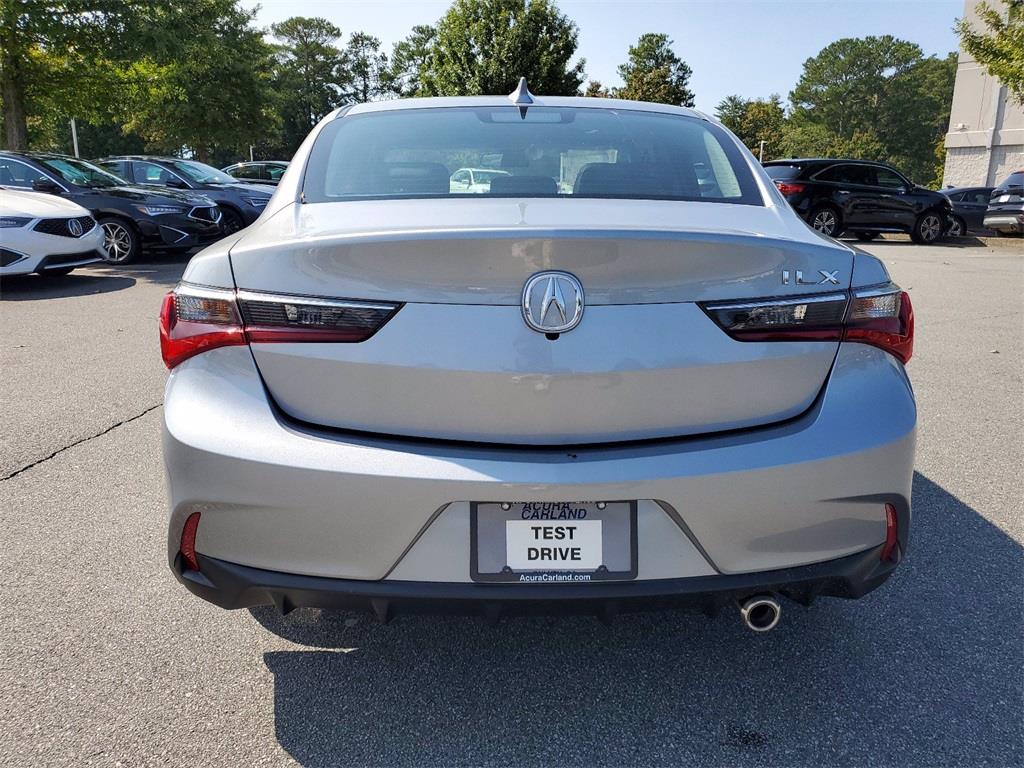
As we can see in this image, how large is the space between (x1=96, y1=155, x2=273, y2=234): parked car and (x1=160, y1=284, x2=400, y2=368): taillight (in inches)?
476

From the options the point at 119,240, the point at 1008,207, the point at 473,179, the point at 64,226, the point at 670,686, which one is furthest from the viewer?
the point at 1008,207

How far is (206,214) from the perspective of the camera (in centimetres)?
1216

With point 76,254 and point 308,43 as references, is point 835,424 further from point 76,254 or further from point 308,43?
point 308,43

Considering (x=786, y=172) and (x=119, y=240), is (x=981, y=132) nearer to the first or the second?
(x=786, y=172)

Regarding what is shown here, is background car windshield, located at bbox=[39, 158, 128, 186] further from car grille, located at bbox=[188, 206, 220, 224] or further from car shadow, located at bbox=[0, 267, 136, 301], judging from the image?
car shadow, located at bbox=[0, 267, 136, 301]

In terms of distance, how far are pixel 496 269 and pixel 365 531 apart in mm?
636

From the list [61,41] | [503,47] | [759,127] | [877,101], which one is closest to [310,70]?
[759,127]

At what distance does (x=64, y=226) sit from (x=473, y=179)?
8.73 meters

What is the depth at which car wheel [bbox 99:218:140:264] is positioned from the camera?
37.4 ft

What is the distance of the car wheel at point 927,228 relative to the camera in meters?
17.7

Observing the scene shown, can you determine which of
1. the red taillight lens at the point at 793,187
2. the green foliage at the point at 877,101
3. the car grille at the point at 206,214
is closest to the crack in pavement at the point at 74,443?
the car grille at the point at 206,214

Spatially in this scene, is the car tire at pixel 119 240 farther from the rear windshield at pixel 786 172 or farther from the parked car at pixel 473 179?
the rear windshield at pixel 786 172

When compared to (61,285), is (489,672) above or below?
above

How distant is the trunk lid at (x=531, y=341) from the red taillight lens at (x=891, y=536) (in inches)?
14.0
